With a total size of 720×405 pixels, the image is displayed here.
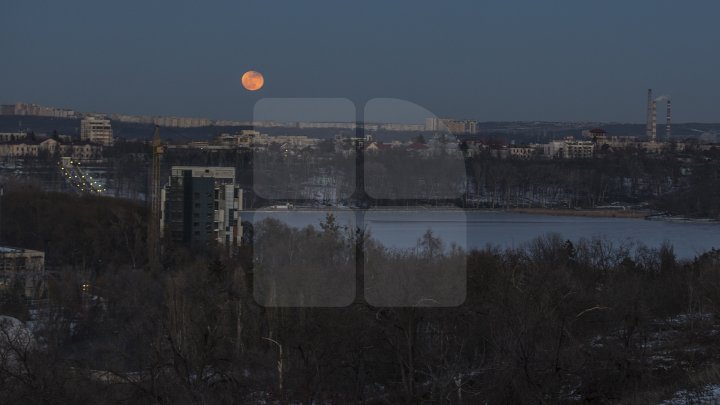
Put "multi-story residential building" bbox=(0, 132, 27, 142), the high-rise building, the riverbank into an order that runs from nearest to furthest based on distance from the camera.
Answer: the high-rise building → the riverbank → "multi-story residential building" bbox=(0, 132, 27, 142)

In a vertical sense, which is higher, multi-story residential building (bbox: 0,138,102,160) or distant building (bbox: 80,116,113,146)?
distant building (bbox: 80,116,113,146)

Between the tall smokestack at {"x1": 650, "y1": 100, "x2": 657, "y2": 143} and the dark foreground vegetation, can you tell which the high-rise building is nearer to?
the dark foreground vegetation

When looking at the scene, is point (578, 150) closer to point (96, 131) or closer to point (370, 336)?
point (96, 131)

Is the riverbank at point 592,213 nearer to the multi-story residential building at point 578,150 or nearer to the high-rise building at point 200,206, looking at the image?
the multi-story residential building at point 578,150

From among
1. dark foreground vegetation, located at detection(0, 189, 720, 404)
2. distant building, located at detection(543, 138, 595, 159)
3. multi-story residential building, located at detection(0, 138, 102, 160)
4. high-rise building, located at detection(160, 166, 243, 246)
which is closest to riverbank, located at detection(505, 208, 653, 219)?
distant building, located at detection(543, 138, 595, 159)

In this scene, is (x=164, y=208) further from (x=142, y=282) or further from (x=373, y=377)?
(x=373, y=377)

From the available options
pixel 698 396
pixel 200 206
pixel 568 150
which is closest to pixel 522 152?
pixel 568 150

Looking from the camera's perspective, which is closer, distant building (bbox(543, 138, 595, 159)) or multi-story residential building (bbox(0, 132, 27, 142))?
distant building (bbox(543, 138, 595, 159))
